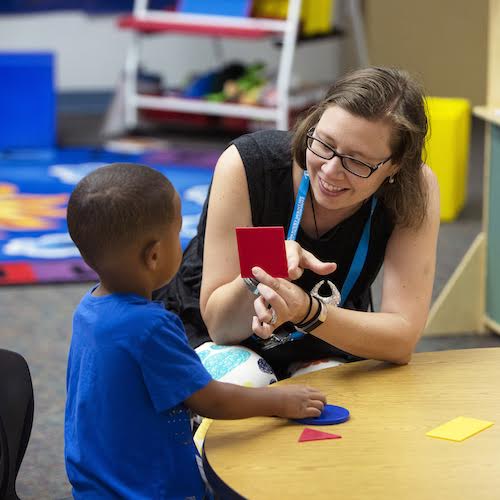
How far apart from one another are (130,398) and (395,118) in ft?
2.40

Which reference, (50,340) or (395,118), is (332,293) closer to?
(395,118)

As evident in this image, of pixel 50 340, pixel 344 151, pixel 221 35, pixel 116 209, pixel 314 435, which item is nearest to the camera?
pixel 116 209

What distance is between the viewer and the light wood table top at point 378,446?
1.33m

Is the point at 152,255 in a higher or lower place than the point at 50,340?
higher

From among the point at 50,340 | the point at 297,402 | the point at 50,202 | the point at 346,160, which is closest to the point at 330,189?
the point at 346,160

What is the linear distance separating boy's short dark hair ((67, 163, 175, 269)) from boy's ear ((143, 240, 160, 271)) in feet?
0.07

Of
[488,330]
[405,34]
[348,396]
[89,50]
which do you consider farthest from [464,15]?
[348,396]

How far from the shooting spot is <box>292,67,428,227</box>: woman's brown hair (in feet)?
5.91

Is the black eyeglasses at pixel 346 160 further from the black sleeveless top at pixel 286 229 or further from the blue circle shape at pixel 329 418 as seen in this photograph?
the blue circle shape at pixel 329 418

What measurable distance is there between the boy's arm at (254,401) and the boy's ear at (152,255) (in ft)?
0.62

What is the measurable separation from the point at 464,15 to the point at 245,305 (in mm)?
5353

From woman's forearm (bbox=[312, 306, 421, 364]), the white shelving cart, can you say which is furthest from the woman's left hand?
the white shelving cart

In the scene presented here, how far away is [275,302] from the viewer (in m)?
1.61

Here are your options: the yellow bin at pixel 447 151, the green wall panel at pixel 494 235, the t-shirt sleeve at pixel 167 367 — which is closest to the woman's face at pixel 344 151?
the t-shirt sleeve at pixel 167 367
